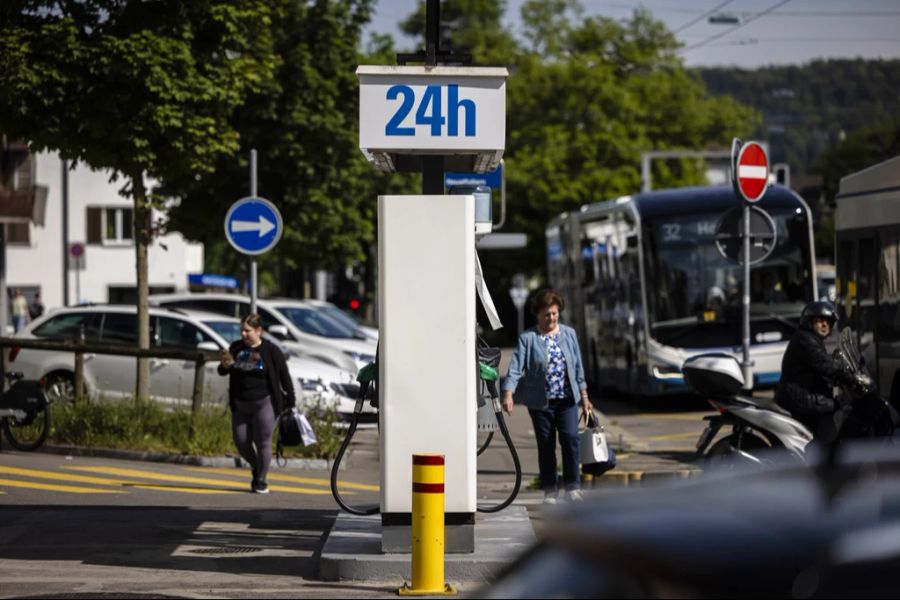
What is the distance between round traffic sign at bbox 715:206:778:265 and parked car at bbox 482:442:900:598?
1189 centimetres

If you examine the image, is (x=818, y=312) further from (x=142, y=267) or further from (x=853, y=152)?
(x=853, y=152)

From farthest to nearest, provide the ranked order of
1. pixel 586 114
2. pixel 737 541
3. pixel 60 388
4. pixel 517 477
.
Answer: pixel 586 114 → pixel 60 388 → pixel 517 477 → pixel 737 541

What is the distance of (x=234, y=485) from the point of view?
1473 cm

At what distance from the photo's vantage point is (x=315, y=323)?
2483 centimetres

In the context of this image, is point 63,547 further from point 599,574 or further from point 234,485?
point 599,574

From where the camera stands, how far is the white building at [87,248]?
6044 cm

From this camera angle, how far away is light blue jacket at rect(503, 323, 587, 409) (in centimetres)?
1184

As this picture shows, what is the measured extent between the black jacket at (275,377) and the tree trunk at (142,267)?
4207mm

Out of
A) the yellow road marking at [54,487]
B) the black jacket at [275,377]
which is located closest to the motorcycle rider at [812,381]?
the black jacket at [275,377]

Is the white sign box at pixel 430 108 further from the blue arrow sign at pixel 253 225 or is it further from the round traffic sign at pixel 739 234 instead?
the blue arrow sign at pixel 253 225

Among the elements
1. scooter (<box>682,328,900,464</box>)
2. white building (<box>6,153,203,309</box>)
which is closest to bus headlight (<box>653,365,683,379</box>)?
scooter (<box>682,328,900,464</box>)

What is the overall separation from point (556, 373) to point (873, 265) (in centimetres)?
585

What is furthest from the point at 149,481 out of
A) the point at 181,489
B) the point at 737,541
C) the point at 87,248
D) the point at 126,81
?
the point at 87,248

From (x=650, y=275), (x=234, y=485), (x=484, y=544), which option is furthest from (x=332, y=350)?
(x=484, y=544)
